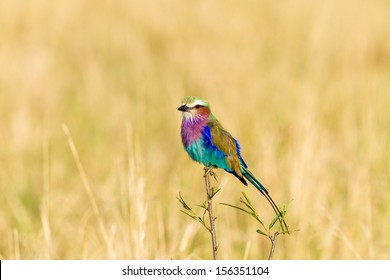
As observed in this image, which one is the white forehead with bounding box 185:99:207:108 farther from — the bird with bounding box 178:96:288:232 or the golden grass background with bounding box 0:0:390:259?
the golden grass background with bounding box 0:0:390:259

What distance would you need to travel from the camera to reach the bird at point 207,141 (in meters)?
1.83

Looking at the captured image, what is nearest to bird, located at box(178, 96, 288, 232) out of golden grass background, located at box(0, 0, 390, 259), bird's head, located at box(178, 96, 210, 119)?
bird's head, located at box(178, 96, 210, 119)

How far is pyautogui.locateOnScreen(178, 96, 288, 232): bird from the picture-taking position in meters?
1.83

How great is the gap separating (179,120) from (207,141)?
194 inches

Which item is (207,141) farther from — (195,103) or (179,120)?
(179,120)

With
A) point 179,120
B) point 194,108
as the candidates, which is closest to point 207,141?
point 194,108

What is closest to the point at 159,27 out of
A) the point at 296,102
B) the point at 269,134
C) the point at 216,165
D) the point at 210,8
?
the point at 210,8

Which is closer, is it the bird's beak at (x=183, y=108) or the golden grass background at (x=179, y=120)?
the bird's beak at (x=183, y=108)

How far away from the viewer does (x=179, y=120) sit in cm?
677

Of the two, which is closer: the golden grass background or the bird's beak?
the bird's beak

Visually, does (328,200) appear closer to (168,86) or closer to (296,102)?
(296,102)

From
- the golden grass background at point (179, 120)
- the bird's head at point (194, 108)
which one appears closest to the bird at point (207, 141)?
the bird's head at point (194, 108)

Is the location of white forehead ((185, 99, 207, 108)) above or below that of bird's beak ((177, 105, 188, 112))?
above

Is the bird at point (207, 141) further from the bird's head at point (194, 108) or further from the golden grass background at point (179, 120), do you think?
the golden grass background at point (179, 120)
